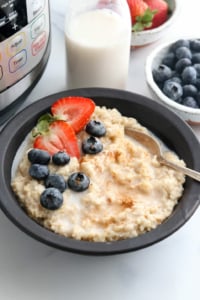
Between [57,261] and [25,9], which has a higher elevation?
[25,9]

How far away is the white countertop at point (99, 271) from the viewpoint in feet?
2.65

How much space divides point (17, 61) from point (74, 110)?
0.12 m

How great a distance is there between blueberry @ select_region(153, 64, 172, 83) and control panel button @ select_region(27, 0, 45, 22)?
249 millimetres

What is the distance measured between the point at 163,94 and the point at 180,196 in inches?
9.3

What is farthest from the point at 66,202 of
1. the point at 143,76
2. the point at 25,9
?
the point at 143,76

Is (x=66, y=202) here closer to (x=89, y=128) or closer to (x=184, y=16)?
(x=89, y=128)

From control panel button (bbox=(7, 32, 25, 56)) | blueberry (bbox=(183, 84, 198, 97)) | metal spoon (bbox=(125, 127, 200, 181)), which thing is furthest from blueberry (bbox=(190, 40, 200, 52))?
control panel button (bbox=(7, 32, 25, 56))

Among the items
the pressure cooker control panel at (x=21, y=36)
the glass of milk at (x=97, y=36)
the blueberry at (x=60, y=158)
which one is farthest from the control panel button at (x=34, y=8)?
the blueberry at (x=60, y=158)

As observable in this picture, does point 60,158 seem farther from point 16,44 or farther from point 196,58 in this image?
point 196,58

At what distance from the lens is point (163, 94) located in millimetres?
1015

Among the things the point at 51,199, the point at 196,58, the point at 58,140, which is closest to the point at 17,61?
the point at 58,140

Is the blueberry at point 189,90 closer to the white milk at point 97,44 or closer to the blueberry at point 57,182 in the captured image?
the white milk at point 97,44

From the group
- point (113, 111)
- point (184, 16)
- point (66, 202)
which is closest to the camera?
point (66, 202)

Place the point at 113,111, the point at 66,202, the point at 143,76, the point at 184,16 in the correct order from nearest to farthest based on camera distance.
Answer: the point at 66,202 → the point at 113,111 → the point at 143,76 → the point at 184,16
